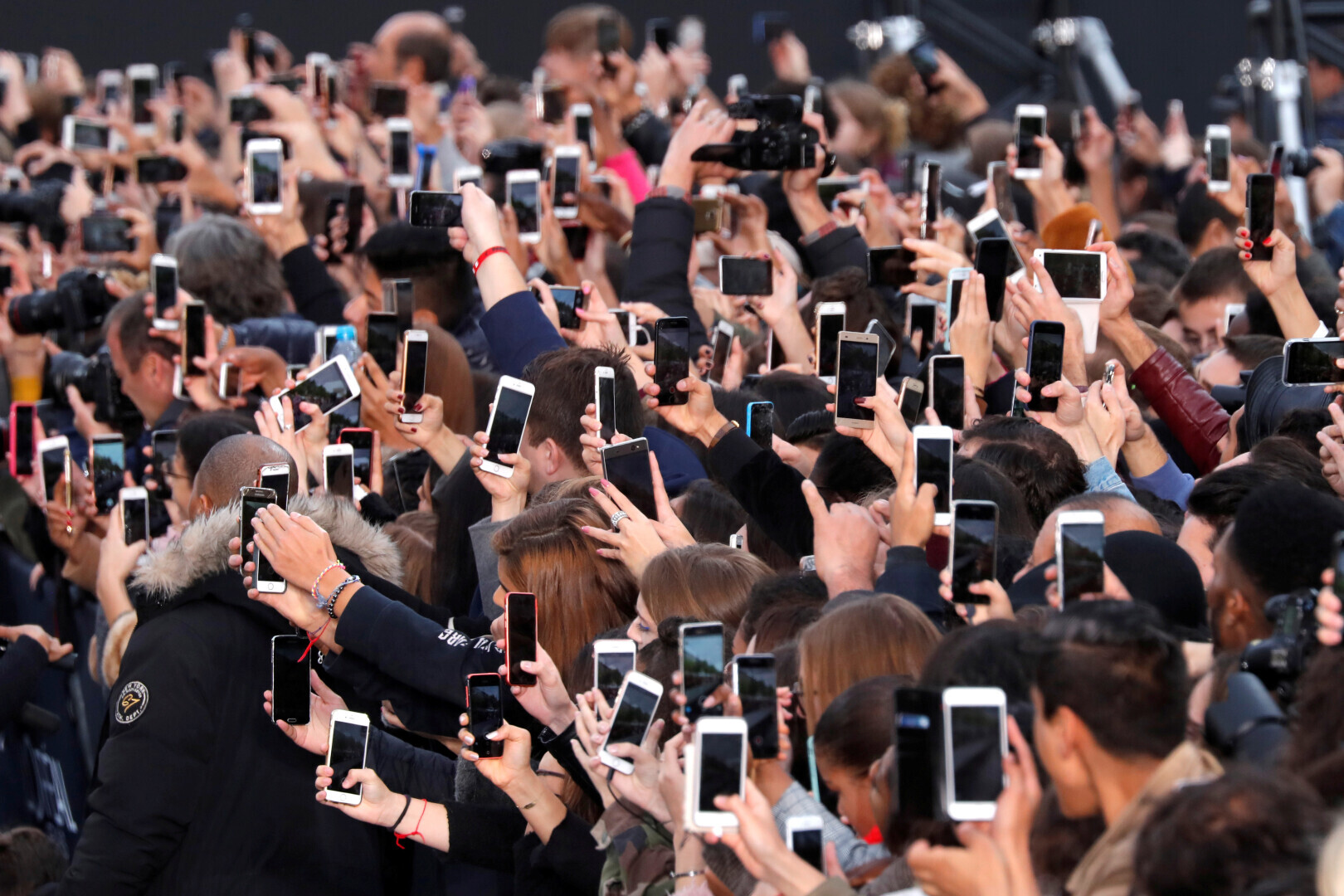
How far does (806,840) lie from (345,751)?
1.07 m

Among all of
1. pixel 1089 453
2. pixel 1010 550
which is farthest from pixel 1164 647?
pixel 1089 453

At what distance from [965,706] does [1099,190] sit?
5024mm

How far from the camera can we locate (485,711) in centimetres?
284

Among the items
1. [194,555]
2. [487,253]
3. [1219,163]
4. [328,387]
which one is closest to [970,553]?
[194,555]

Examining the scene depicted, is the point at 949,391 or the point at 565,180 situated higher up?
the point at 565,180

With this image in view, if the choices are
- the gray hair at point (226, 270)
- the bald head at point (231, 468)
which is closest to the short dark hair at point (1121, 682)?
the bald head at point (231, 468)

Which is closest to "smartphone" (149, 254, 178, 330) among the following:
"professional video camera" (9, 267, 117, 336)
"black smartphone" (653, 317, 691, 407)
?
"professional video camera" (9, 267, 117, 336)

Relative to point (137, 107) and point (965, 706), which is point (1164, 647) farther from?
point (137, 107)

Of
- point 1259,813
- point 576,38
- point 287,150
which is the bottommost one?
point 1259,813

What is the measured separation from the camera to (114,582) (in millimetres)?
4160

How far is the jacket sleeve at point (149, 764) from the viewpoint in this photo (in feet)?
9.74

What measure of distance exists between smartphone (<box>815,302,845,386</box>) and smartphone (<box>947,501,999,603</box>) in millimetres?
1484

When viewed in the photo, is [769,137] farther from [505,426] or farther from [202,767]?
[202,767]

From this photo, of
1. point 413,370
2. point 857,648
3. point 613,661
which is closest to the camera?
point 857,648
